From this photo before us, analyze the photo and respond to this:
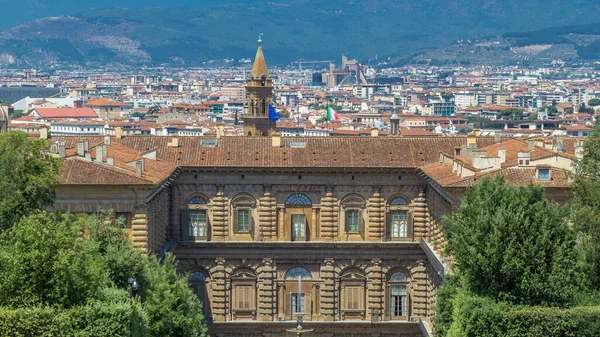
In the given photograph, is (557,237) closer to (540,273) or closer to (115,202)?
(540,273)

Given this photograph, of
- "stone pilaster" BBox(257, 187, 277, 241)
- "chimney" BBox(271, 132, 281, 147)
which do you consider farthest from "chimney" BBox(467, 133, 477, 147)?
"stone pilaster" BBox(257, 187, 277, 241)

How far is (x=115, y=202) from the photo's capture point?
2427 inches

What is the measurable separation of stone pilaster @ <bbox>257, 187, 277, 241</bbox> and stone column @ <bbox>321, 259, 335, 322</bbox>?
305cm

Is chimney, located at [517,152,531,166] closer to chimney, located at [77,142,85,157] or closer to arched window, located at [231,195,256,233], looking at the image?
arched window, located at [231,195,256,233]

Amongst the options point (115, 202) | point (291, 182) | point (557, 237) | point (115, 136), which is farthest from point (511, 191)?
point (115, 136)

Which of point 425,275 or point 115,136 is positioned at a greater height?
point 115,136

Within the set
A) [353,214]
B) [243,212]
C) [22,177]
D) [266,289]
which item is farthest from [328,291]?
[22,177]

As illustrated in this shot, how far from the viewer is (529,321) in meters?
49.5

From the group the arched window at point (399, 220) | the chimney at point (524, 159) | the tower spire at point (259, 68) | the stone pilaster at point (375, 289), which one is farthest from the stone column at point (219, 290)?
the tower spire at point (259, 68)

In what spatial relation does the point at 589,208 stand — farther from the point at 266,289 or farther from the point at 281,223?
the point at 266,289

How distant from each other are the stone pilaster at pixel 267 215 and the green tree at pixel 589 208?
1821 centimetres

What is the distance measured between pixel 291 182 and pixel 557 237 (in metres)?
23.8

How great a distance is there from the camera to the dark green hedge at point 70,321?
4444 centimetres

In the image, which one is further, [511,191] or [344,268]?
[344,268]
